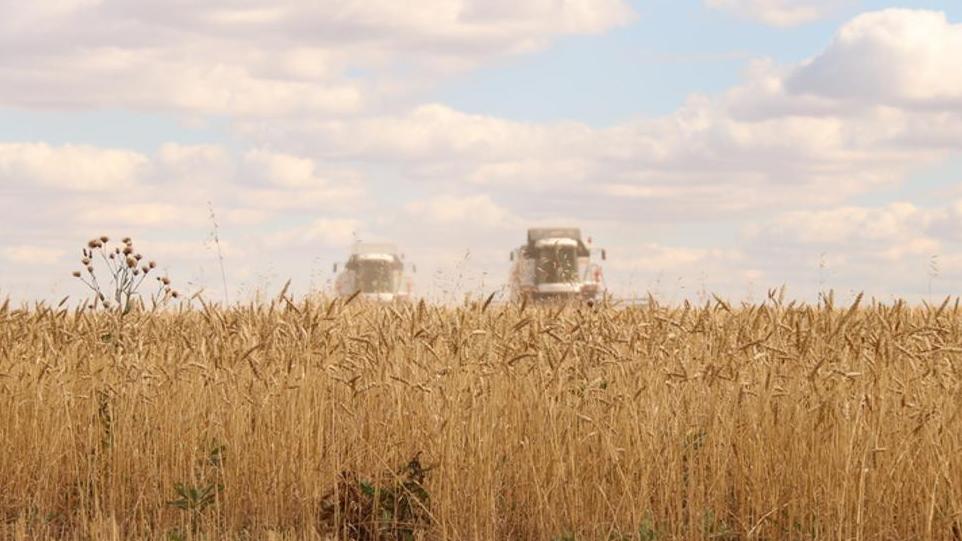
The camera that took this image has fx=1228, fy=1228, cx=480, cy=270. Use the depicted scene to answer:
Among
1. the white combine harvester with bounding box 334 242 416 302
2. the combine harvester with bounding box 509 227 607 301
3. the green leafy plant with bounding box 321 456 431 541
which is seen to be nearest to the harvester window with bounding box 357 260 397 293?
the white combine harvester with bounding box 334 242 416 302

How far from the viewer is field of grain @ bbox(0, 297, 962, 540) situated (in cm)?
601

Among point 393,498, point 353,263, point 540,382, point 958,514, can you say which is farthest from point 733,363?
point 353,263

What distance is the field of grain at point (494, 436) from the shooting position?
6008 mm

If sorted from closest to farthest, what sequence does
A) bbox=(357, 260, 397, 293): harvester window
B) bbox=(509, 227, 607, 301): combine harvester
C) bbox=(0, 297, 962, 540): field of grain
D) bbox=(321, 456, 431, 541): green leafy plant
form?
bbox=(0, 297, 962, 540): field of grain, bbox=(321, 456, 431, 541): green leafy plant, bbox=(509, 227, 607, 301): combine harvester, bbox=(357, 260, 397, 293): harvester window

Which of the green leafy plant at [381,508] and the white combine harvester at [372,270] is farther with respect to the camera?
the white combine harvester at [372,270]

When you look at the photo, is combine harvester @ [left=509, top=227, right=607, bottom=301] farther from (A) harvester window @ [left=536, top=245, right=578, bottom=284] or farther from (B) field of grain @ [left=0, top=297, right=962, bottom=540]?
(B) field of grain @ [left=0, top=297, right=962, bottom=540]

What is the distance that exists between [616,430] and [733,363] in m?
0.88

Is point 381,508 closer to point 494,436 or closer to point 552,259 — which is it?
point 494,436

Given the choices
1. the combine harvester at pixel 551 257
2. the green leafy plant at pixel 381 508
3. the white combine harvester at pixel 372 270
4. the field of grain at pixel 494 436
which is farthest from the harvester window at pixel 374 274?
the green leafy plant at pixel 381 508

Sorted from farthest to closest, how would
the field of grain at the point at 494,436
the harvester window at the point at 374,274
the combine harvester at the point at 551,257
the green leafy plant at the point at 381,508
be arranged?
the harvester window at the point at 374,274, the combine harvester at the point at 551,257, the green leafy plant at the point at 381,508, the field of grain at the point at 494,436

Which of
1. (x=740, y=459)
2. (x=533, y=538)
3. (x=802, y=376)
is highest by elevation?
(x=802, y=376)

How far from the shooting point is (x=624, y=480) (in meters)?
5.87

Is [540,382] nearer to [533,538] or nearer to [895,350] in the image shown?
[533,538]

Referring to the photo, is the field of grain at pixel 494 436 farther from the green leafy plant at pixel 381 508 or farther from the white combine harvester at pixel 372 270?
the white combine harvester at pixel 372 270
